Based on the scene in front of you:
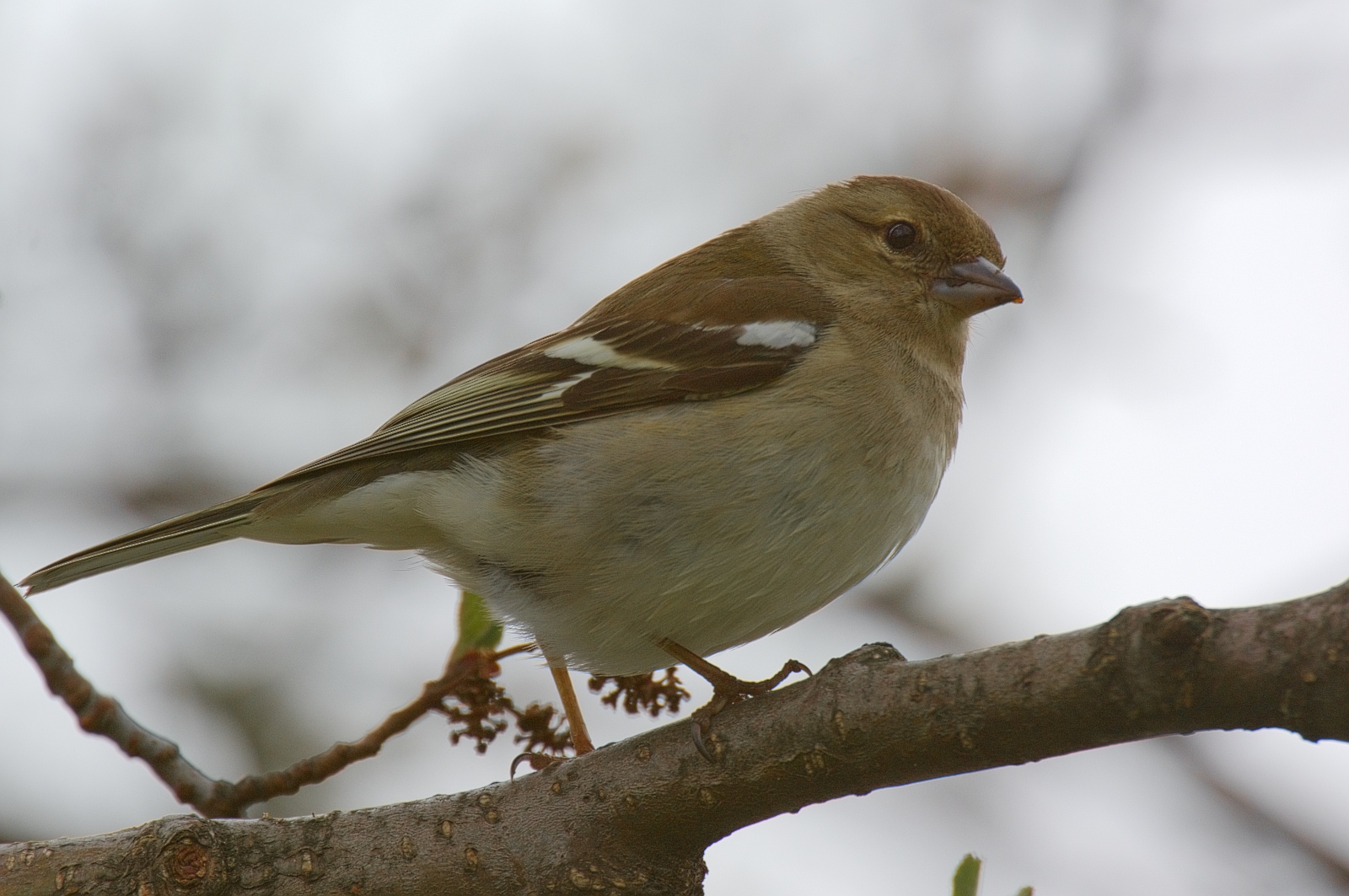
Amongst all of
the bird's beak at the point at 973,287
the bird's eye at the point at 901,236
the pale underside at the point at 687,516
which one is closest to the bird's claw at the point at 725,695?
the pale underside at the point at 687,516

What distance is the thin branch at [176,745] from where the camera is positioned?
3.76 meters

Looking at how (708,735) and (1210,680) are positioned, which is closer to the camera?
(1210,680)

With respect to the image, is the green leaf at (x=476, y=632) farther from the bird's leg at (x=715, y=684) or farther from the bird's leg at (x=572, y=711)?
the bird's leg at (x=715, y=684)

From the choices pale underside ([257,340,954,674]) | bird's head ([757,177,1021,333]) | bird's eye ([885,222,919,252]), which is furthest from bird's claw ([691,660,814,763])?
bird's eye ([885,222,919,252])

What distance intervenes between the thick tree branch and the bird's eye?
2673 millimetres

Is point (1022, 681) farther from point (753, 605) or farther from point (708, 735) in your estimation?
point (753, 605)

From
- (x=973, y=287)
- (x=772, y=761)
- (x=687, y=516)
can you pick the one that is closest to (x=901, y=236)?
(x=973, y=287)

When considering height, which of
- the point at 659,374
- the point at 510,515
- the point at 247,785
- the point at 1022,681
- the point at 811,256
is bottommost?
the point at 1022,681

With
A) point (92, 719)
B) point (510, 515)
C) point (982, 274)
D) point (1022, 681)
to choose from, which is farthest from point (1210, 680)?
point (92, 719)

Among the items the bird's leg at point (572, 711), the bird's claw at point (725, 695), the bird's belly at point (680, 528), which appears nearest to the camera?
the bird's claw at point (725, 695)

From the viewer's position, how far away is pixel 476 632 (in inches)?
156

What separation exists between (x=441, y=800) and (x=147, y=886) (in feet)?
2.47

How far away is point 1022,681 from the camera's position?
2.29 meters

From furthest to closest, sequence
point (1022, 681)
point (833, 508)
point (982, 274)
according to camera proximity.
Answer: point (982, 274), point (833, 508), point (1022, 681)
